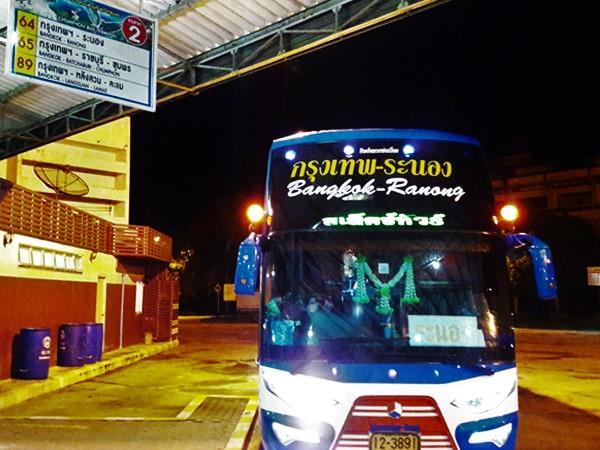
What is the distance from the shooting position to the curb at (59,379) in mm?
11648

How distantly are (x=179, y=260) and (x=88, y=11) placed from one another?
53.2m

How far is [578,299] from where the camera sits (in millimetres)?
47750

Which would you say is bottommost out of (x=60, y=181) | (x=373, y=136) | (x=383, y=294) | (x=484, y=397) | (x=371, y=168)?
(x=484, y=397)

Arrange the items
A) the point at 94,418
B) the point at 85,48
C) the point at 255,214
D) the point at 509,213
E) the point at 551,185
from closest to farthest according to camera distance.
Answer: the point at 509,213
the point at 255,214
the point at 85,48
the point at 94,418
the point at 551,185

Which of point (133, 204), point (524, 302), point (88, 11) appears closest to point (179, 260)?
point (133, 204)

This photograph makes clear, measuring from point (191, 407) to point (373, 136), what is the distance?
6417 millimetres

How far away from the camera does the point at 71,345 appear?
15766 mm

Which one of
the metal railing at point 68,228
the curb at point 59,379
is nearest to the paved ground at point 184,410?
the curb at point 59,379

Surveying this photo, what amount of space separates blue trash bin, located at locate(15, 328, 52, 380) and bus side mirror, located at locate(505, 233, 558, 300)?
10152 mm

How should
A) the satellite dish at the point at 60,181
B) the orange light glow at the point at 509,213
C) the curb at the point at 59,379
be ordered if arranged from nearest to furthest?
the orange light glow at the point at 509,213 → the curb at the point at 59,379 → the satellite dish at the point at 60,181

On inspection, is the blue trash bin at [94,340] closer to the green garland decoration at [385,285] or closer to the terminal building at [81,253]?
the terminal building at [81,253]

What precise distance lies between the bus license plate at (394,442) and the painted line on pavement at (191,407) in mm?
5172

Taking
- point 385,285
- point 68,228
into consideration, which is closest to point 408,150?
point 385,285

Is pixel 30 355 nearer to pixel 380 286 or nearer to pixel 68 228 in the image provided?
pixel 68 228
